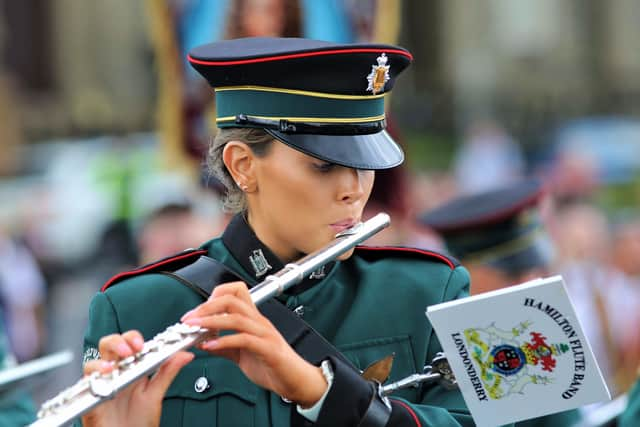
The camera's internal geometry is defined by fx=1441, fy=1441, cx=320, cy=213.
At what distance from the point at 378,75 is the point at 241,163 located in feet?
1.29

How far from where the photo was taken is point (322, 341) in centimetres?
334

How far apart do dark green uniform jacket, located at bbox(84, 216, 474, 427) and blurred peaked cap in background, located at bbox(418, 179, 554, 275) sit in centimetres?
180

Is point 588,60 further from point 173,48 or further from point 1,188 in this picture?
Answer: point 173,48

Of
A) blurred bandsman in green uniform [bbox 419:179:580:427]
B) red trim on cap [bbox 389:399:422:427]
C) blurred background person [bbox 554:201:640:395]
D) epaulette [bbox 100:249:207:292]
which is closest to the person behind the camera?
red trim on cap [bbox 389:399:422:427]

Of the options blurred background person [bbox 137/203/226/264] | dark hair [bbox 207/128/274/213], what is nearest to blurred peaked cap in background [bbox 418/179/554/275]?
dark hair [bbox 207/128/274/213]

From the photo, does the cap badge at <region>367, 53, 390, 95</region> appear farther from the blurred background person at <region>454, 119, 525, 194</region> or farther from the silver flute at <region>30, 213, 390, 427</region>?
the blurred background person at <region>454, 119, 525, 194</region>

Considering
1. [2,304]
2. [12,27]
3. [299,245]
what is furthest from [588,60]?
[299,245]

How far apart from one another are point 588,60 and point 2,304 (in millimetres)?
26265

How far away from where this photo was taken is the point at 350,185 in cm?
334

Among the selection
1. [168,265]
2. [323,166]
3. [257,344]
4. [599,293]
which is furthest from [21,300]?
[257,344]

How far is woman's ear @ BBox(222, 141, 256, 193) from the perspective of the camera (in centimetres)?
348

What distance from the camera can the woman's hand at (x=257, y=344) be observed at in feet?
9.91

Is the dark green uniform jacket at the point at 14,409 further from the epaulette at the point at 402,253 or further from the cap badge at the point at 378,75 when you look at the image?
the cap badge at the point at 378,75

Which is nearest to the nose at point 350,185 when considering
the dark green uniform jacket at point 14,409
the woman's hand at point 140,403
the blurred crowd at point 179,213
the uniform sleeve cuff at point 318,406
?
the uniform sleeve cuff at point 318,406
